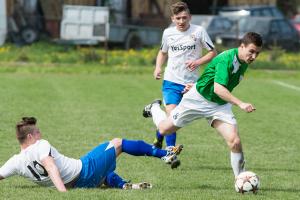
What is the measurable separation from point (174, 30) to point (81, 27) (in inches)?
928

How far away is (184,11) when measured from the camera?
449 inches

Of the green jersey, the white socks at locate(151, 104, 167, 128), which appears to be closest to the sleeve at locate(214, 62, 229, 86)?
the green jersey

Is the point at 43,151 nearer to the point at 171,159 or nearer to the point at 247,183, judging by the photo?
the point at 171,159

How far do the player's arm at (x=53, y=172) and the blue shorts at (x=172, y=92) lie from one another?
131 inches

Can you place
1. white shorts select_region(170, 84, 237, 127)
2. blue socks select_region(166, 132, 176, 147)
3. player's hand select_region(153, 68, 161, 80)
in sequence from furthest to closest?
player's hand select_region(153, 68, 161, 80), blue socks select_region(166, 132, 176, 147), white shorts select_region(170, 84, 237, 127)

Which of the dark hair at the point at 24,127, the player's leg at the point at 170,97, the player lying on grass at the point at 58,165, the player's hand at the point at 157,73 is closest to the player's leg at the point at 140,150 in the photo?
the player lying on grass at the point at 58,165

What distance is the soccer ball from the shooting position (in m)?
9.14

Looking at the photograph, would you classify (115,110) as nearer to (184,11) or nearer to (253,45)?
(184,11)

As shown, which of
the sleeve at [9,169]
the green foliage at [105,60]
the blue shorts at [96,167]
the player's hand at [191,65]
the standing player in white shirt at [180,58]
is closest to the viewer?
the sleeve at [9,169]

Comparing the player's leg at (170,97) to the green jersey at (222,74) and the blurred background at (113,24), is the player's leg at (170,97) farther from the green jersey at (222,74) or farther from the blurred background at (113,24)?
the blurred background at (113,24)

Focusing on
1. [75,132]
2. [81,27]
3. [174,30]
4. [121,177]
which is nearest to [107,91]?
[75,132]

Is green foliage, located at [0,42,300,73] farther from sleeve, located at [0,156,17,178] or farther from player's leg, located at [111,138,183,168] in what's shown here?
sleeve, located at [0,156,17,178]

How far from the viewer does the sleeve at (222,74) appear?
9398 millimetres

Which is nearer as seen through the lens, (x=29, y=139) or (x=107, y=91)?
(x=29, y=139)
